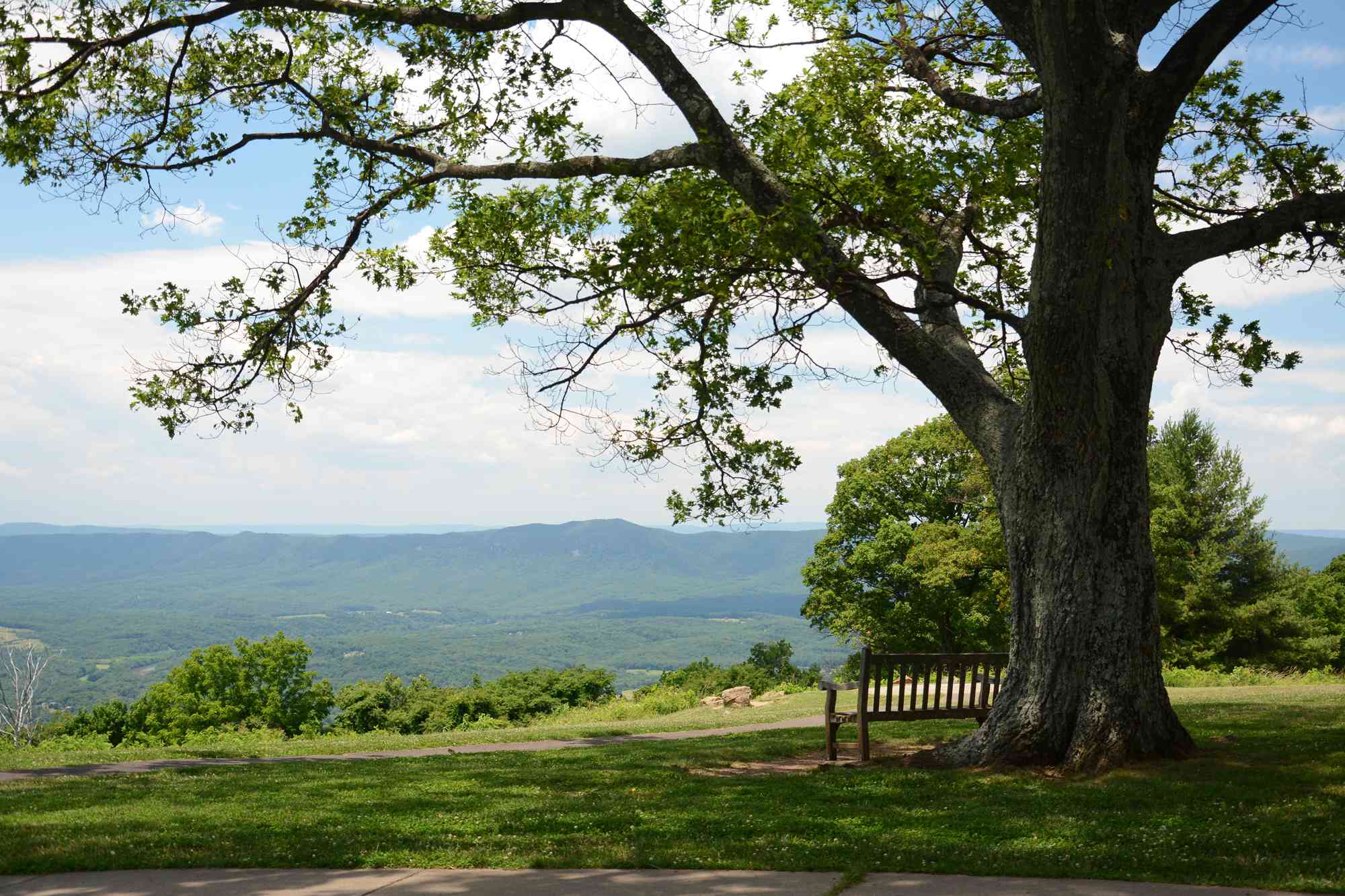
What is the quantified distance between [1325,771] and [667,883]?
583 cm

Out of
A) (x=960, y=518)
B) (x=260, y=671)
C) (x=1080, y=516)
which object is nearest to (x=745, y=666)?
(x=960, y=518)

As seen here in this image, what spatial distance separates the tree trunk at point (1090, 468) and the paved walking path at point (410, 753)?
17.0 feet

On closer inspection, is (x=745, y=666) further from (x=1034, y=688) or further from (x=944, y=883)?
(x=944, y=883)

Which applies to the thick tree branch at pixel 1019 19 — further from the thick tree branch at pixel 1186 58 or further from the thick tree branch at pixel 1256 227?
the thick tree branch at pixel 1256 227

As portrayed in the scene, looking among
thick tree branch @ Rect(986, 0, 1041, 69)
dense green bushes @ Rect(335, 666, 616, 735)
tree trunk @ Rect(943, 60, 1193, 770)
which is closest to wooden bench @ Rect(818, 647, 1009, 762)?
tree trunk @ Rect(943, 60, 1193, 770)

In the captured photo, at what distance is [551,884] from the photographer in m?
5.38

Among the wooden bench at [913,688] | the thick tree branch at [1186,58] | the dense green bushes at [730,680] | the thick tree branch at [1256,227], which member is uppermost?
the thick tree branch at [1186,58]

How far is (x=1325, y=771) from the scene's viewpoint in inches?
324

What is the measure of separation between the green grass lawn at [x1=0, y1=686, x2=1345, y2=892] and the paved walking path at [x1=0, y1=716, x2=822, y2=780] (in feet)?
4.37

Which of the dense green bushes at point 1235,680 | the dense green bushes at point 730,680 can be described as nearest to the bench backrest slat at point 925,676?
the dense green bushes at point 1235,680

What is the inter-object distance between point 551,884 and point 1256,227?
343 inches

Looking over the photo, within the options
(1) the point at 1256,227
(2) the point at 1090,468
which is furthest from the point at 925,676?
(1) the point at 1256,227

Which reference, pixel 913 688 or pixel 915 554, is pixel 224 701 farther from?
pixel 913 688

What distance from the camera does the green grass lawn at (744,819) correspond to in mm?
5801
